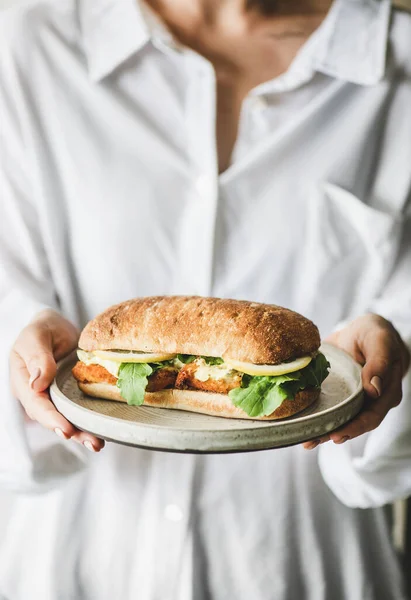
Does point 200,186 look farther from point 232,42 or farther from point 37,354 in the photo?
point 37,354

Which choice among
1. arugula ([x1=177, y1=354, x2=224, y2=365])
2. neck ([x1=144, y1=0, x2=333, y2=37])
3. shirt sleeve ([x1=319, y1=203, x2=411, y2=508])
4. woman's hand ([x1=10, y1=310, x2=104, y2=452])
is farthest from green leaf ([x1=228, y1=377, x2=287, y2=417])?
neck ([x1=144, y1=0, x2=333, y2=37])

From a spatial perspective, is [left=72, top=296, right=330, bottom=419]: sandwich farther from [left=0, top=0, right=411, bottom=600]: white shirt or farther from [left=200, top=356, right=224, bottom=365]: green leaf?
[left=0, top=0, right=411, bottom=600]: white shirt

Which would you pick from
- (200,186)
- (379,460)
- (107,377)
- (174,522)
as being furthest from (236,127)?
(174,522)

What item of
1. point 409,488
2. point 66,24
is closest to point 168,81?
point 66,24

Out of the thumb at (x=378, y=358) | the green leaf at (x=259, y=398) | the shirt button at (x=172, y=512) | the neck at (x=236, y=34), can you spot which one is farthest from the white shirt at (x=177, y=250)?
the green leaf at (x=259, y=398)

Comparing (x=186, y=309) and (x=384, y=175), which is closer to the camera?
(x=186, y=309)

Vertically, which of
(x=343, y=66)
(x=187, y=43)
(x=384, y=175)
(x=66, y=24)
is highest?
(x=66, y=24)

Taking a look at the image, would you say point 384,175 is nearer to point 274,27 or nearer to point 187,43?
point 274,27
